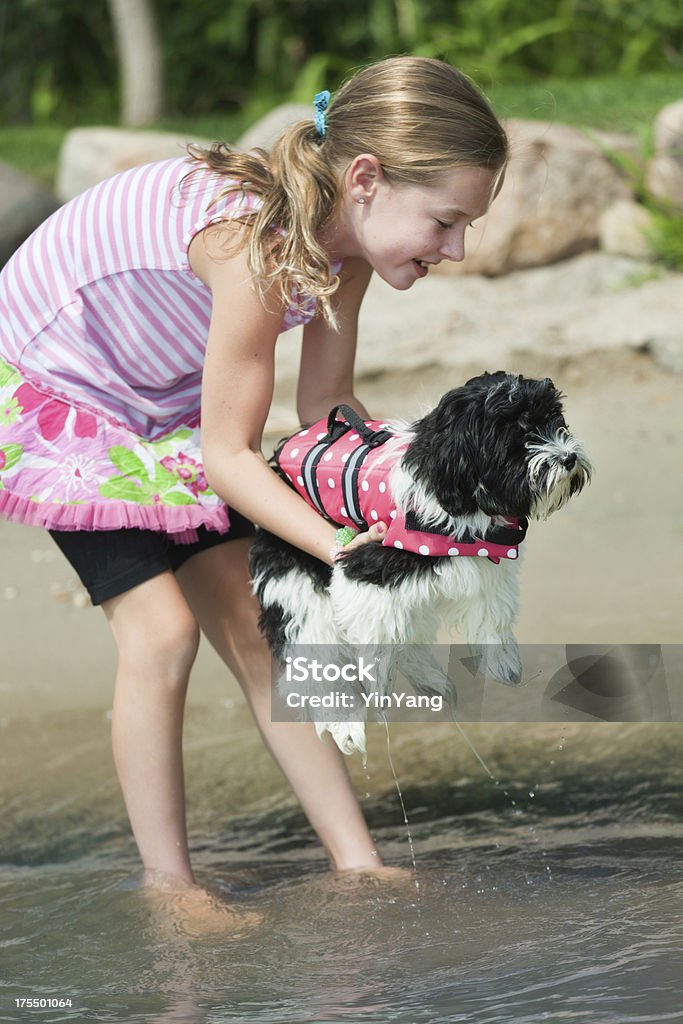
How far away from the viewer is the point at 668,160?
7980 millimetres

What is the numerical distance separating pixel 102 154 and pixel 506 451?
7908 millimetres

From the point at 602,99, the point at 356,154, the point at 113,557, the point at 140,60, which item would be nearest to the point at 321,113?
the point at 356,154

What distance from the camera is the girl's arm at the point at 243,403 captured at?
2.79 metres

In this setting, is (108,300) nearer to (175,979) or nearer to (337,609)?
(337,609)

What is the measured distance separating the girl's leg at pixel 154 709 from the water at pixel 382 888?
0.16m

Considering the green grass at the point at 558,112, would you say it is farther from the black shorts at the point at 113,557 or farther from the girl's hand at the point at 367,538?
the girl's hand at the point at 367,538

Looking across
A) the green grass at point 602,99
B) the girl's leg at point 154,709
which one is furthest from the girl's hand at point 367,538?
the green grass at point 602,99

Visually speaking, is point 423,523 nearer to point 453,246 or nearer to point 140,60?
point 453,246

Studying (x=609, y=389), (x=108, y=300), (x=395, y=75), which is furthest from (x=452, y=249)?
(x=609, y=389)

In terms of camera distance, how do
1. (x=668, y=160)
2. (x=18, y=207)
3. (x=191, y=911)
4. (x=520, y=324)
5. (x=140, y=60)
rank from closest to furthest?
(x=191, y=911)
(x=520, y=324)
(x=668, y=160)
(x=18, y=207)
(x=140, y=60)

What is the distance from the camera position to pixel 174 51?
13789mm

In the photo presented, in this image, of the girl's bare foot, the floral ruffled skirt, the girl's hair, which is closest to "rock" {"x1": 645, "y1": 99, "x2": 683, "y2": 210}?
the girl's hair

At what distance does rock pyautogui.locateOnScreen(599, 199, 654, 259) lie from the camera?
794 centimetres

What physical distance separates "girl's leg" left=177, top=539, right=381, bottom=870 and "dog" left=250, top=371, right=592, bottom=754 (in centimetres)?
39
